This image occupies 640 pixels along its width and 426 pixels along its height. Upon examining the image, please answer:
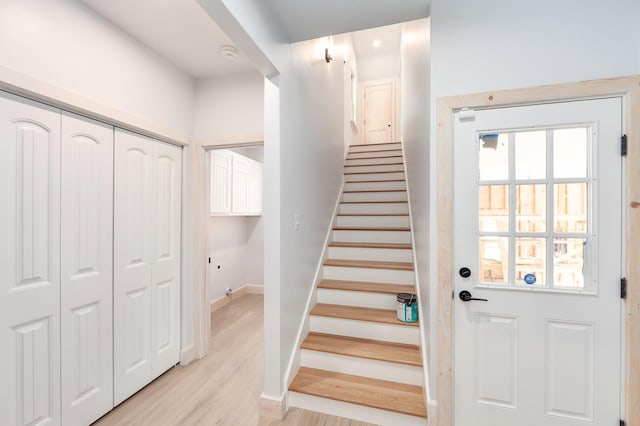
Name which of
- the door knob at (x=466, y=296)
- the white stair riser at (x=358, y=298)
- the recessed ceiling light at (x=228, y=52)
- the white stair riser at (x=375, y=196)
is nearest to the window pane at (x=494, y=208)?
the door knob at (x=466, y=296)

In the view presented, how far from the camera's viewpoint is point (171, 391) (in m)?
2.09

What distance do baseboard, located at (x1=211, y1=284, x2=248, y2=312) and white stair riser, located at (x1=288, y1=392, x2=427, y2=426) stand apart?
225 centimetres

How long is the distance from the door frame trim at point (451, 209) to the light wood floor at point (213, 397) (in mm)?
777

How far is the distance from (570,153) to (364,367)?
70.2 inches

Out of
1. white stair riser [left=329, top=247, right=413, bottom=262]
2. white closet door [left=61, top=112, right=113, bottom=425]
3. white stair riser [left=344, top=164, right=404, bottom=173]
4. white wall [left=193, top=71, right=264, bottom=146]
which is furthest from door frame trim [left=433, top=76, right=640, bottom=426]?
white stair riser [left=344, top=164, right=404, bottom=173]

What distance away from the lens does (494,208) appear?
1.54 m

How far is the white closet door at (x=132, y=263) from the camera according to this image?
6.31ft

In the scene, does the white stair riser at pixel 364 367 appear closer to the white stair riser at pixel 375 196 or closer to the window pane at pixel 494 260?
the window pane at pixel 494 260

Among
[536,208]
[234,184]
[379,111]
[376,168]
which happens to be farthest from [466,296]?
[379,111]

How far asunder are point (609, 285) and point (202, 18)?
2.76 metres

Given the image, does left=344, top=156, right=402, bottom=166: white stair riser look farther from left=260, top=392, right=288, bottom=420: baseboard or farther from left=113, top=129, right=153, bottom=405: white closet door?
left=260, top=392, right=288, bottom=420: baseboard

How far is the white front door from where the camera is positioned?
4.54 feet

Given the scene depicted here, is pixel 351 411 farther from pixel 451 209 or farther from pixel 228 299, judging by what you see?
pixel 228 299

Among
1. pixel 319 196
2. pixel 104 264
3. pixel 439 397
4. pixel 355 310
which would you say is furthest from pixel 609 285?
pixel 104 264
